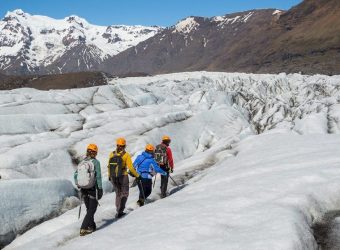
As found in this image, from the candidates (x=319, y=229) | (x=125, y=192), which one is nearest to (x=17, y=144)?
(x=125, y=192)

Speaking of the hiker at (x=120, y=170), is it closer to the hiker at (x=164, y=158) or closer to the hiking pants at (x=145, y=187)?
the hiking pants at (x=145, y=187)

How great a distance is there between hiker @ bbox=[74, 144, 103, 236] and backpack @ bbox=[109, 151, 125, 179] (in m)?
1.45

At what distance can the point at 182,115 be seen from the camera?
1607 inches

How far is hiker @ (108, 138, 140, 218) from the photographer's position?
15.4 meters

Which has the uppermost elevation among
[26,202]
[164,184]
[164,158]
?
[164,158]

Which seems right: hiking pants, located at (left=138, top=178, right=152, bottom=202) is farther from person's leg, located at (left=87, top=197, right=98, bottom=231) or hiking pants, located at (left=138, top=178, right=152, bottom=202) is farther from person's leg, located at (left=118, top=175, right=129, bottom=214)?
person's leg, located at (left=87, top=197, right=98, bottom=231)

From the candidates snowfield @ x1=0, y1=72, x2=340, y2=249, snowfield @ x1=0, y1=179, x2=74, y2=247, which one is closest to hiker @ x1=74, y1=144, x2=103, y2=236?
snowfield @ x1=0, y1=72, x2=340, y2=249

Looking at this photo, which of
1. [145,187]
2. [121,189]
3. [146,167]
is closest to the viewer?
[121,189]

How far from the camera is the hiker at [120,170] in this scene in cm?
1541

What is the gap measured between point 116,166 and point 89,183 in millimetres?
1836

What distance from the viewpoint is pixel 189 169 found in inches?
987

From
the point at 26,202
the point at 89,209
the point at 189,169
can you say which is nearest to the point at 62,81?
the point at 189,169

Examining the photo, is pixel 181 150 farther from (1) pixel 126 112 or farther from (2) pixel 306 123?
(2) pixel 306 123

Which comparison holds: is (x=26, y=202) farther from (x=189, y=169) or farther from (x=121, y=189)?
(x=189, y=169)
